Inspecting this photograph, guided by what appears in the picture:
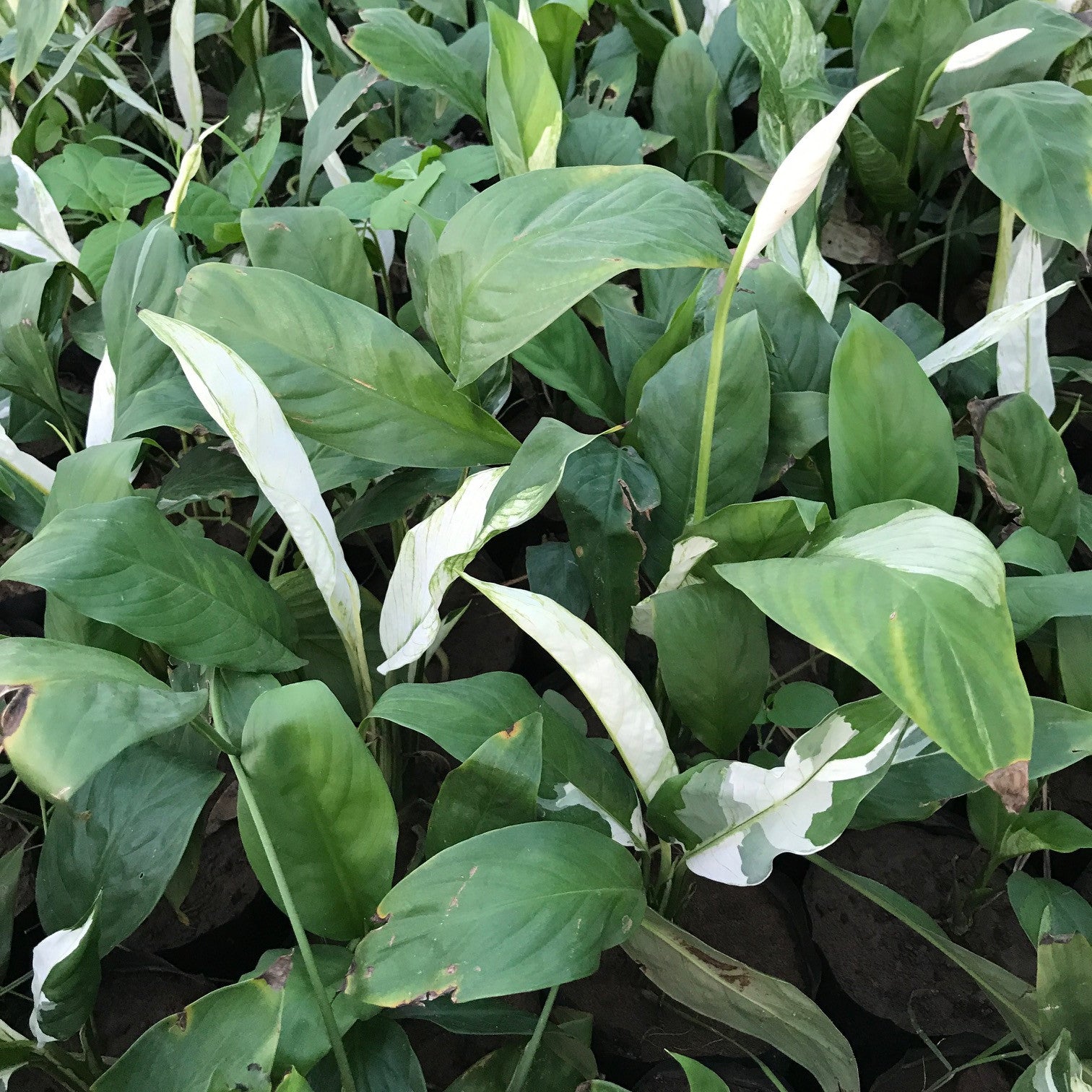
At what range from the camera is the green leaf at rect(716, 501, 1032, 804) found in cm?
34

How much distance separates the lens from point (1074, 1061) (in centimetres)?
43

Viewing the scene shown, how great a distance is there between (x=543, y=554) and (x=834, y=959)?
0.37m

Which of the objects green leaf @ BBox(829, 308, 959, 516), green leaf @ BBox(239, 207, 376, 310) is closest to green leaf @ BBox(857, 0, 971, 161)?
green leaf @ BBox(829, 308, 959, 516)

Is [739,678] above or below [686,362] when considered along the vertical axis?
below

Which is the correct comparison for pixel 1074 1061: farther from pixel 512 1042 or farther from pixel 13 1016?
pixel 13 1016

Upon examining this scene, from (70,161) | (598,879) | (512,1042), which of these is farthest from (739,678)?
(70,161)

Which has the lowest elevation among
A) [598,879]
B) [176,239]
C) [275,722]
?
[598,879]

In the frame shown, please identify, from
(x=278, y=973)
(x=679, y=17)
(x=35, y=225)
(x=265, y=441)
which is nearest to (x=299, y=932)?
(x=278, y=973)

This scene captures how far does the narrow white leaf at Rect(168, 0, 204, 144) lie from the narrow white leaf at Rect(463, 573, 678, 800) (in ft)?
2.51

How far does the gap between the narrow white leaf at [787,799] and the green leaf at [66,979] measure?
0.33m

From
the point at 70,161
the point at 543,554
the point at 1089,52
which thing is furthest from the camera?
the point at 70,161

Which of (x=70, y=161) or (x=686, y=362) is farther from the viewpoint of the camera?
(x=70, y=161)

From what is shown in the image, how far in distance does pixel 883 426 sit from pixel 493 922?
366 mm

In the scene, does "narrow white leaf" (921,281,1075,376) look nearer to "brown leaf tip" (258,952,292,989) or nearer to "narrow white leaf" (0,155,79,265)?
"brown leaf tip" (258,952,292,989)
